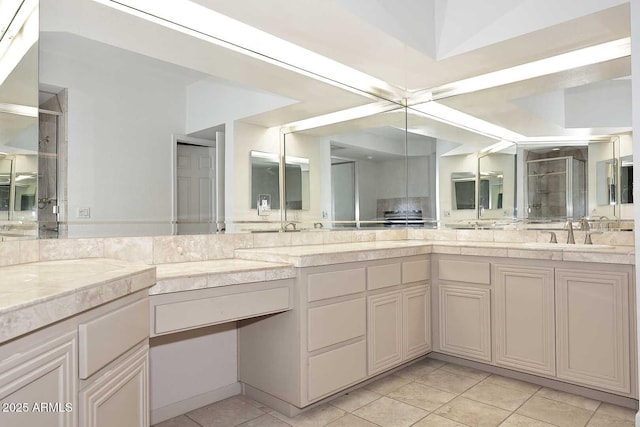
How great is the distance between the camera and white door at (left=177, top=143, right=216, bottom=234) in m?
2.29

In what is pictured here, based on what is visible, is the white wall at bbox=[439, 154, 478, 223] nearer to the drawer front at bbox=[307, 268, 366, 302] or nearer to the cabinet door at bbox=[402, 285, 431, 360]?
the cabinet door at bbox=[402, 285, 431, 360]

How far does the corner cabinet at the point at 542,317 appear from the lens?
2.37m

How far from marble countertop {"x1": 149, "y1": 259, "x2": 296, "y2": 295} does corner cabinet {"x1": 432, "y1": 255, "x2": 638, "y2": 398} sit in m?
1.46

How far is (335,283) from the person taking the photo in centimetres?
244

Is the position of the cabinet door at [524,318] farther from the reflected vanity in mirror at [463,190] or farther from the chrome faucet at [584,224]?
the reflected vanity in mirror at [463,190]

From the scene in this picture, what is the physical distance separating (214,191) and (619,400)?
8.79ft

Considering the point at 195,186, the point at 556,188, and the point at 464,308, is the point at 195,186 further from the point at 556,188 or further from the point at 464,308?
the point at 556,188

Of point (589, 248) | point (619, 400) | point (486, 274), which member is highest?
point (589, 248)

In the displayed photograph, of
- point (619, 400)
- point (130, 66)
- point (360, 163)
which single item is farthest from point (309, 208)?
point (619, 400)

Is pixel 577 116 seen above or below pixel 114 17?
below

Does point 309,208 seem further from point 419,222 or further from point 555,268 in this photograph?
point 555,268

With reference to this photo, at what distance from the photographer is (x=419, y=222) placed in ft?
12.7

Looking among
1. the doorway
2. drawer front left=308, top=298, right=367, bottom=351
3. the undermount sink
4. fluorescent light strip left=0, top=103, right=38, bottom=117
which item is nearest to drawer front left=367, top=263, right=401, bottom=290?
drawer front left=308, top=298, right=367, bottom=351

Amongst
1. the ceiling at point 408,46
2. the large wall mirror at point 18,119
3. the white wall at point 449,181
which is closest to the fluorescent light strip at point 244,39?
the ceiling at point 408,46
